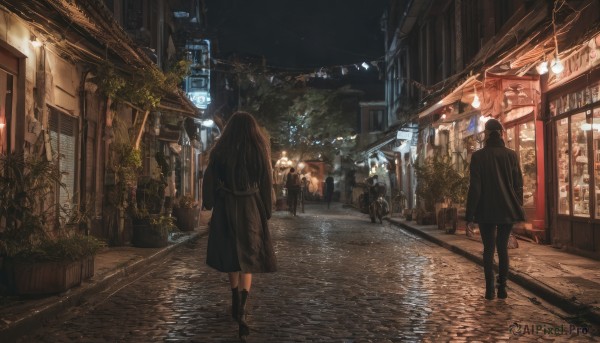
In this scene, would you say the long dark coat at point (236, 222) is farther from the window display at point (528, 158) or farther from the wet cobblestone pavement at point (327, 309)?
the window display at point (528, 158)

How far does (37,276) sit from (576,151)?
9688 mm

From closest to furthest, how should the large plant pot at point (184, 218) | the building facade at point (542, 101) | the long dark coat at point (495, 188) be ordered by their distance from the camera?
the long dark coat at point (495, 188)
the building facade at point (542, 101)
the large plant pot at point (184, 218)

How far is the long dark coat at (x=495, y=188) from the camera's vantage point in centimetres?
710

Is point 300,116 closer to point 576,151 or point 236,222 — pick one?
point 576,151

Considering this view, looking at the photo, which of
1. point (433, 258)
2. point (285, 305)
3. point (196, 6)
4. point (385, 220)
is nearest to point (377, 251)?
point (433, 258)

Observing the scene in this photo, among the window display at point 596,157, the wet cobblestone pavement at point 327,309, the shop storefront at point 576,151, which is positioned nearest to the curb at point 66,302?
the wet cobblestone pavement at point 327,309

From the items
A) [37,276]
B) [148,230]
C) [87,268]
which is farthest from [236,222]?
[148,230]

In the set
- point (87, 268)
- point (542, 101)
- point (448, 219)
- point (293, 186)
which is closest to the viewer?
point (87, 268)

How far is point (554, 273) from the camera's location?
29.1 feet

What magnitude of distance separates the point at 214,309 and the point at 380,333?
206 centimetres

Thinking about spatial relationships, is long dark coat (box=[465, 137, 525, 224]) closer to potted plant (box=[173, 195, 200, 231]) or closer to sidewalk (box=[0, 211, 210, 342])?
sidewalk (box=[0, 211, 210, 342])

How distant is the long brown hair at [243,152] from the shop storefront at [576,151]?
6964 mm

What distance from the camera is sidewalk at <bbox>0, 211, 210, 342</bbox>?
5.71 m

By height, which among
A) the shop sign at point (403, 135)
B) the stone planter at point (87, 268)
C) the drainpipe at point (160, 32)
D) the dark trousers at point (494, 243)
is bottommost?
the stone planter at point (87, 268)
